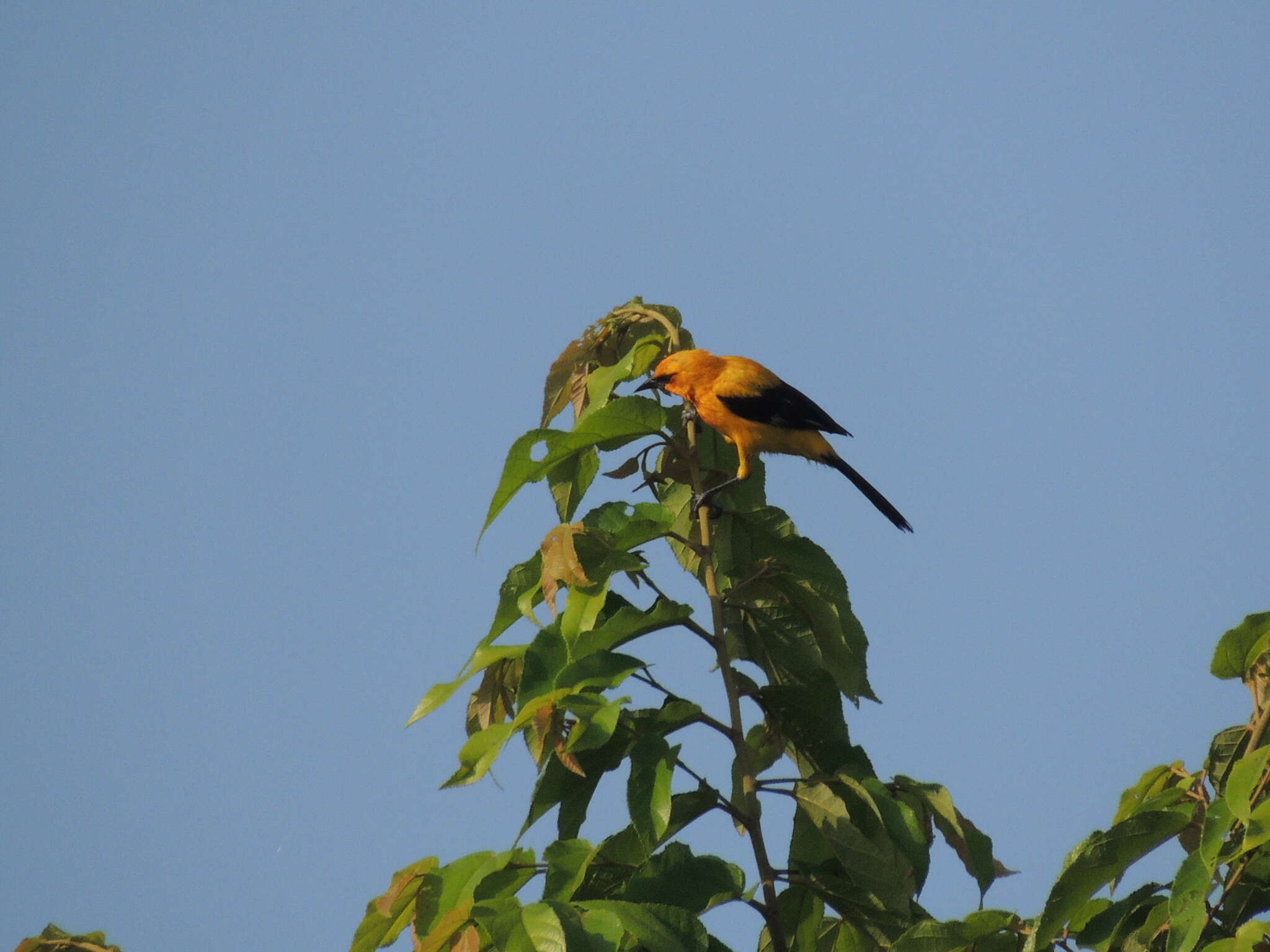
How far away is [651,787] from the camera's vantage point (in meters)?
3.20

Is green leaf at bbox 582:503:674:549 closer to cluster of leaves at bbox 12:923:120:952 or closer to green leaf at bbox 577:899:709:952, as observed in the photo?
green leaf at bbox 577:899:709:952

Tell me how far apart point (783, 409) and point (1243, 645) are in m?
2.95

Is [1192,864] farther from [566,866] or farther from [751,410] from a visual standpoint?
[751,410]

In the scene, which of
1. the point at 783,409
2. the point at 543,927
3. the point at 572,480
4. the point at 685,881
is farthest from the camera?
the point at 783,409

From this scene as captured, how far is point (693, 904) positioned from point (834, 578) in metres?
1.02

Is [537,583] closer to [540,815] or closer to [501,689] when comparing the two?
[501,689]

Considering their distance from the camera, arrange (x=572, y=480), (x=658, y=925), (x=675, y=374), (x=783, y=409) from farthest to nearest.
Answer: (x=783, y=409) → (x=675, y=374) → (x=572, y=480) → (x=658, y=925)

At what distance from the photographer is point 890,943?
11.3 ft

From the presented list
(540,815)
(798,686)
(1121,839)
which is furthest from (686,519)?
(1121,839)

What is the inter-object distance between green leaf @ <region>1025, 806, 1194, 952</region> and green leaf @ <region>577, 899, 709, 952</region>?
0.76 m

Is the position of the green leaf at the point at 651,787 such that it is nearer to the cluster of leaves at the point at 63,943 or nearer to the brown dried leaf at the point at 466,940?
the brown dried leaf at the point at 466,940

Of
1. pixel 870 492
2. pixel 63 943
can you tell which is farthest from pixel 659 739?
pixel 870 492

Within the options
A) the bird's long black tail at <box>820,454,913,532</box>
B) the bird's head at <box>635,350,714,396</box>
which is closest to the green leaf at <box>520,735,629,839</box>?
the bird's head at <box>635,350,714,396</box>

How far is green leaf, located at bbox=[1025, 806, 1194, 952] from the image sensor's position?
3.09 metres
